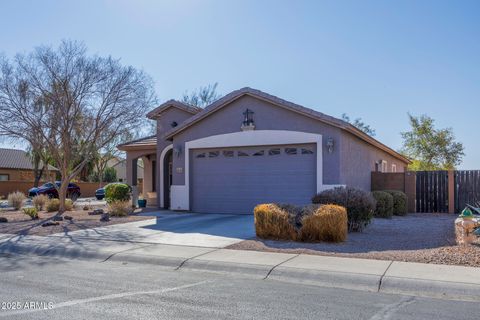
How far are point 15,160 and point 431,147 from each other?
135 ft

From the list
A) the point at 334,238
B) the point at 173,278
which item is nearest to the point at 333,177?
the point at 334,238

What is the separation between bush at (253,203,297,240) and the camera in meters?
10.8

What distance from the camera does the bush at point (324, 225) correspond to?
34.3ft

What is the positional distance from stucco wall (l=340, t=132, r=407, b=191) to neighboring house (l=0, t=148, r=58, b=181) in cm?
3565

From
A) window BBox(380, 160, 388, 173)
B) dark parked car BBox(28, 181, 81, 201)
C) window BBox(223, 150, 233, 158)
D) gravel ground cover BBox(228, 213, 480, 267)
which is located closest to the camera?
gravel ground cover BBox(228, 213, 480, 267)

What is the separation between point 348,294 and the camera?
6.69 metres

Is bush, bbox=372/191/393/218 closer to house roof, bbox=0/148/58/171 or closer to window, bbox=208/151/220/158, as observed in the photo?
window, bbox=208/151/220/158

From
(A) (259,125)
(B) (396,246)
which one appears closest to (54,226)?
(A) (259,125)

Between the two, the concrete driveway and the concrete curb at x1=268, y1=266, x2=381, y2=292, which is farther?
the concrete driveway

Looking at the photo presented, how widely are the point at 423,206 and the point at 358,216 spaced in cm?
867

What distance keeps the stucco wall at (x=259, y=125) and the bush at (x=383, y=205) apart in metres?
1.77

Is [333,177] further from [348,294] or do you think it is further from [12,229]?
[12,229]

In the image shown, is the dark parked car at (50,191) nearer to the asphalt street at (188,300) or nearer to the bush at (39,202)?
the bush at (39,202)

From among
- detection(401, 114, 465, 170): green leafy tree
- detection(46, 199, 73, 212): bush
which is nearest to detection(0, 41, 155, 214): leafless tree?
detection(46, 199, 73, 212): bush
